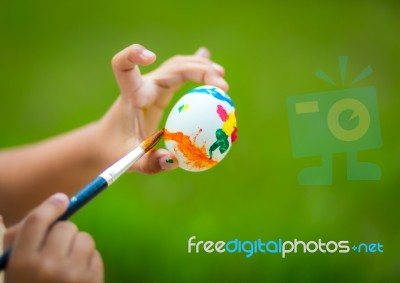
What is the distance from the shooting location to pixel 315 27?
1153mm

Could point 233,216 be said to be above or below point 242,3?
below

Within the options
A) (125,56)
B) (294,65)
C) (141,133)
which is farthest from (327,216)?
(125,56)

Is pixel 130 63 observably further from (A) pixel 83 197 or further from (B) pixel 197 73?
(A) pixel 83 197

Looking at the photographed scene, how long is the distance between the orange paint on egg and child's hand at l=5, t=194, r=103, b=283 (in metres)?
0.28

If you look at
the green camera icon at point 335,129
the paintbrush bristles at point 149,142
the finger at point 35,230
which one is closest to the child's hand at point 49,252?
the finger at point 35,230

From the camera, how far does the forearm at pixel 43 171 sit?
1091 mm

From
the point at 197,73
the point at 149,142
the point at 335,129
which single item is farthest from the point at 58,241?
the point at 335,129

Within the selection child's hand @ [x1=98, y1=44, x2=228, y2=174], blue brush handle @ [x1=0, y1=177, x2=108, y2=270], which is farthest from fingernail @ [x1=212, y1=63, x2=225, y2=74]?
blue brush handle @ [x1=0, y1=177, x2=108, y2=270]

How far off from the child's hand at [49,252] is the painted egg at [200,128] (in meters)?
0.28

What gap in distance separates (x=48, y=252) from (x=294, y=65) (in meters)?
0.77

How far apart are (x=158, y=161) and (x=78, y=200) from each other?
9.9 inches

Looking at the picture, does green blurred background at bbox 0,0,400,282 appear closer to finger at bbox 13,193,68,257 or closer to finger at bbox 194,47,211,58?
finger at bbox 194,47,211,58

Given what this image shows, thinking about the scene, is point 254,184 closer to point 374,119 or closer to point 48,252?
point 374,119

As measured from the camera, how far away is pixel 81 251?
2.24ft
